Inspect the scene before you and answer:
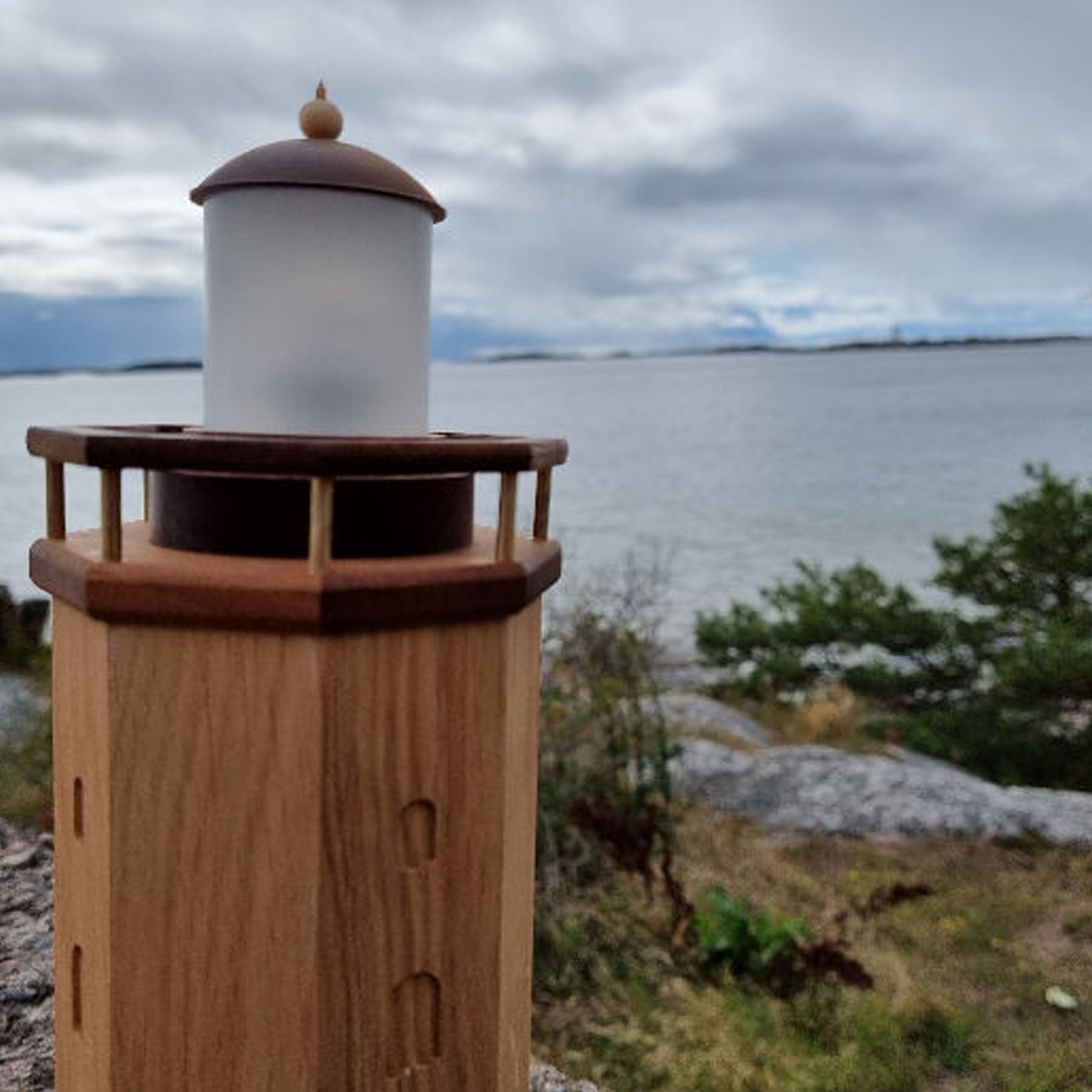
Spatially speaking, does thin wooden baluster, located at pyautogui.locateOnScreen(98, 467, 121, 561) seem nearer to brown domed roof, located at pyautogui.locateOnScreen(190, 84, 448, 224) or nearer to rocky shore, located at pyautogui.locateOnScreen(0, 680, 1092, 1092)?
brown domed roof, located at pyautogui.locateOnScreen(190, 84, 448, 224)

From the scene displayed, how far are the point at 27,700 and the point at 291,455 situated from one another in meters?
5.92

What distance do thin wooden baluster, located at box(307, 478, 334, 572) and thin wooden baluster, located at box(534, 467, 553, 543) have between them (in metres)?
0.32

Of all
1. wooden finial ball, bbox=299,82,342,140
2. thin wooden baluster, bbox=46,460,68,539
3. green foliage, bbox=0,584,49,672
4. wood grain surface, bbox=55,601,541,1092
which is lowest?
green foliage, bbox=0,584,49,672

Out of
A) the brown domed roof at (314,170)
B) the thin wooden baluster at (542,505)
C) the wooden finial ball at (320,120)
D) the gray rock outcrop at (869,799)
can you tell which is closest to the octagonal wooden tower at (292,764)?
the thin wooden baluster at (542,505)

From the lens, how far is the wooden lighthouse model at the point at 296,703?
3.83 ft

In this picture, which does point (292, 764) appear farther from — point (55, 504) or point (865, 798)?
point (865, 798)

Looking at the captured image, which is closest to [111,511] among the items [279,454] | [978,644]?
[279,454]

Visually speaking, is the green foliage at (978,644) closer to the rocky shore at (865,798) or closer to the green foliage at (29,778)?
the rocky shore at (865,798)

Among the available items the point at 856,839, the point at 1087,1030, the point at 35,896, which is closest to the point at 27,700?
the point at 35,896

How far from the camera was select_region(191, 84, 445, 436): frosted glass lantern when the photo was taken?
50.9 inches

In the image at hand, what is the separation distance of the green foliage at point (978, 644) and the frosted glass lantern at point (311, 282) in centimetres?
625

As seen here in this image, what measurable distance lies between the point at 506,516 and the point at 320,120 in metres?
0.52

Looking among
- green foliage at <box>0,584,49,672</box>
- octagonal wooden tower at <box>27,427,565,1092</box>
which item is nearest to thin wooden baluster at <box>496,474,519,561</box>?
octagonal wooden tower at <box>27,427,565,1092</box>

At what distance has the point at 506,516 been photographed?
1.26 meters
